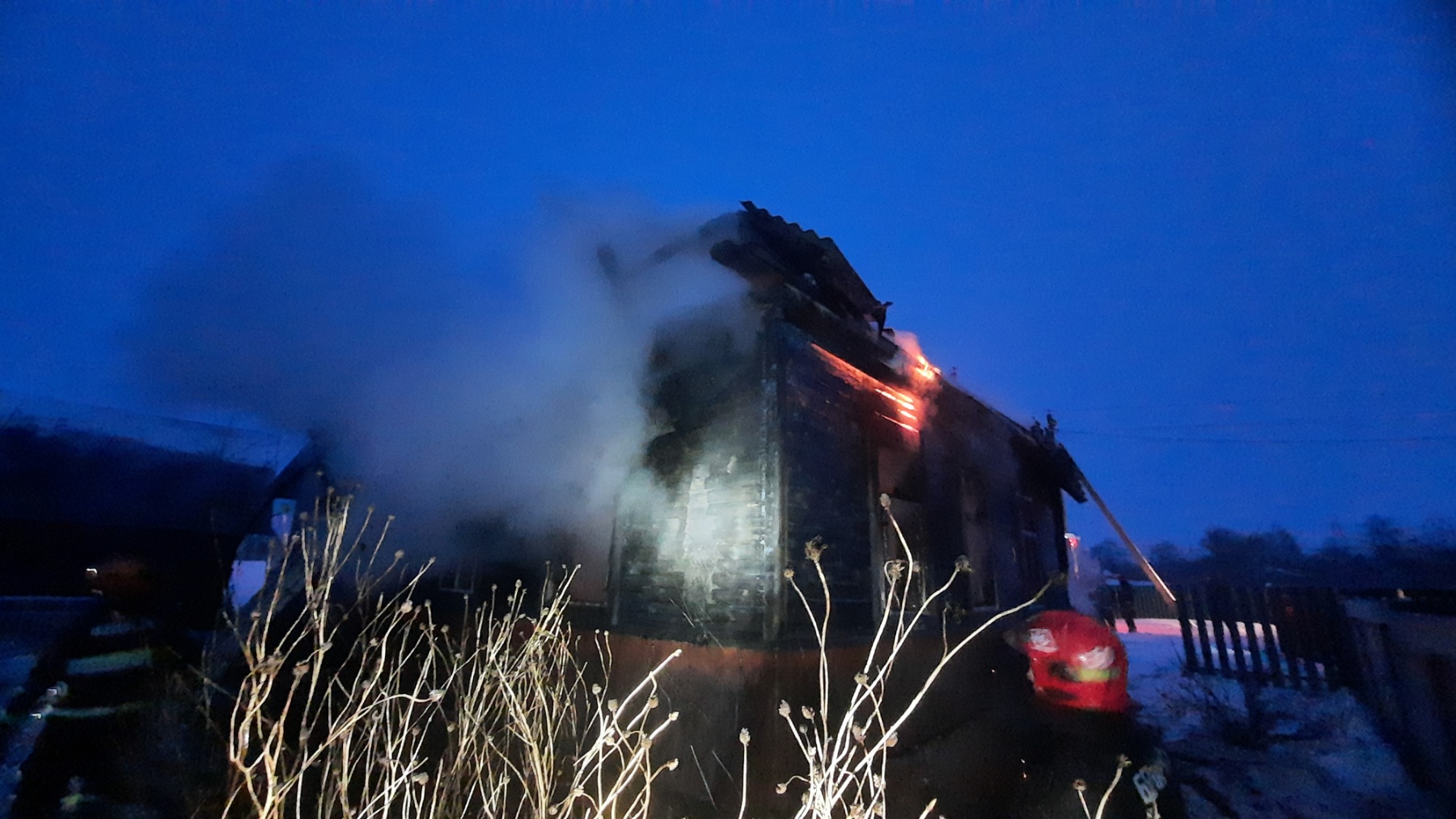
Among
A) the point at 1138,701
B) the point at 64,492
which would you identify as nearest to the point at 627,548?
the point at 1138,701

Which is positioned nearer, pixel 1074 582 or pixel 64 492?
pixel 64 492

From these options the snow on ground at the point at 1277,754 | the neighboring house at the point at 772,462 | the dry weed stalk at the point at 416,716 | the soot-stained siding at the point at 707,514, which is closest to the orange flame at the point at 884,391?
the neighboring house at the point at 772,462

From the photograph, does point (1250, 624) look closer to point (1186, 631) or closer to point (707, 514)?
point (1186, 631)

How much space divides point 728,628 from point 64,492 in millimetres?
13169

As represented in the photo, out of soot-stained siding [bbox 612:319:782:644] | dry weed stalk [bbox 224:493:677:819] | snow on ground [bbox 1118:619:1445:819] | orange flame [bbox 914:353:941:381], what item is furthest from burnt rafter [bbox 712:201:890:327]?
snow on ground [bbox 1118:619:1445:819]

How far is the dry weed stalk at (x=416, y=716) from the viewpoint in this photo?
2.46 m

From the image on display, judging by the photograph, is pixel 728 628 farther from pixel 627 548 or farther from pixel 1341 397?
pixel 1341 397

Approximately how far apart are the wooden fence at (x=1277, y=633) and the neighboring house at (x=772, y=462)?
7.25m

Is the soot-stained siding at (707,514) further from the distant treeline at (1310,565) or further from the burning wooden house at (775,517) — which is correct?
the distant treeline at (1310,565)

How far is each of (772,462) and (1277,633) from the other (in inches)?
474

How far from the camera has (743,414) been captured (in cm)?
638

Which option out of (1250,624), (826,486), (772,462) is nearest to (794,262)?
(772,462)

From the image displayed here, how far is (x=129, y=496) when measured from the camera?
36.0 feet

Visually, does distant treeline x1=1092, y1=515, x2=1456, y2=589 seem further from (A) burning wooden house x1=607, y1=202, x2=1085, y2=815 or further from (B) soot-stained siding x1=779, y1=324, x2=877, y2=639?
(B) soot-stained siding x1=779, y1=324, x2=877, y2=639
